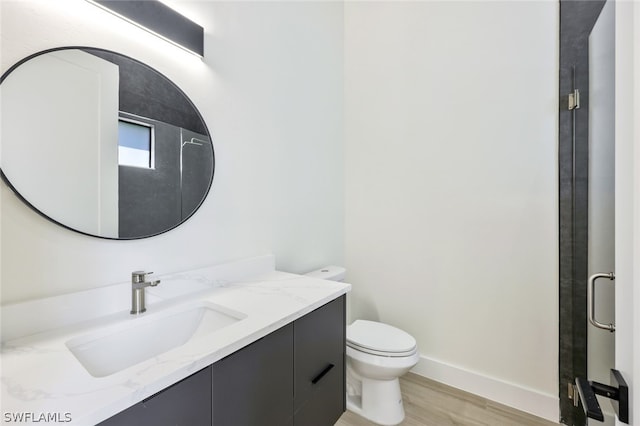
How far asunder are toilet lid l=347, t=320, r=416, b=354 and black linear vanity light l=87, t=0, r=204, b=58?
1708 mm

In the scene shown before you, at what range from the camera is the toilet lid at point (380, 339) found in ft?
4.93

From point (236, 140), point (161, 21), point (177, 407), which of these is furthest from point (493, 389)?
point (161, 21)

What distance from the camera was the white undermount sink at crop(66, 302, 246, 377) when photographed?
0.81 m

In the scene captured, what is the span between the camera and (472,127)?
177 cm

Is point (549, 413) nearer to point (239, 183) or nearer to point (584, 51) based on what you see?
point (584, 51)

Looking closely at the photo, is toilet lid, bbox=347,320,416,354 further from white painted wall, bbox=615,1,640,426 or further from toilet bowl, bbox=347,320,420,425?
white painted wall, bbox=615,1,640,426

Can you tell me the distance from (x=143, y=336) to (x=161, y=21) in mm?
1216

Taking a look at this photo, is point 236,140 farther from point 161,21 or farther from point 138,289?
point 138,289

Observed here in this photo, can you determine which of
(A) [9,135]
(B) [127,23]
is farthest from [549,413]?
(B) [127,23]

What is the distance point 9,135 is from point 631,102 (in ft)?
5.10

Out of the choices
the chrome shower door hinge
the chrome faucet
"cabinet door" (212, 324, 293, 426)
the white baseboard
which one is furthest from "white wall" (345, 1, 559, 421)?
the chrome faucet

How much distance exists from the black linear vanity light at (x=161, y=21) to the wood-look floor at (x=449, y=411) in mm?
2106

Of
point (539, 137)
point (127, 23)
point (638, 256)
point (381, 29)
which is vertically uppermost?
point (381, 29)

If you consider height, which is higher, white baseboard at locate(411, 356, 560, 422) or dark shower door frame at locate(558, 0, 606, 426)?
dark shower door frame at locate(558, 0, 606, 426)
